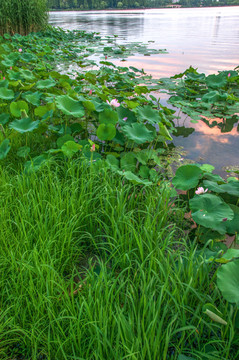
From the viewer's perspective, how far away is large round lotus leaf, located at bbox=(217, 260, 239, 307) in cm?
93

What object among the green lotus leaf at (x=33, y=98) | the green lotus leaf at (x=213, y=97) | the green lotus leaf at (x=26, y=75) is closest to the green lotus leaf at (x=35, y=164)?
the green lotus leaf at (x=33, y=98)

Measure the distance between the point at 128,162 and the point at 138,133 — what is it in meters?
0.23

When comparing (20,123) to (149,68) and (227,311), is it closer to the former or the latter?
(227,311)

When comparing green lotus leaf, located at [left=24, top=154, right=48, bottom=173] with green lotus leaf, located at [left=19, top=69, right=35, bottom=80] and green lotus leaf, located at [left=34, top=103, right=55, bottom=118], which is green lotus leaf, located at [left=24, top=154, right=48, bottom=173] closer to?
green lotus leaf, located at [left=34, top=103, right=55, bottom=118]

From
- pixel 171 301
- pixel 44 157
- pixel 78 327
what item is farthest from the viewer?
pixel 44 157

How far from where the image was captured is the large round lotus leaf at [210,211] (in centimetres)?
134

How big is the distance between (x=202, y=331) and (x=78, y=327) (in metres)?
0.44

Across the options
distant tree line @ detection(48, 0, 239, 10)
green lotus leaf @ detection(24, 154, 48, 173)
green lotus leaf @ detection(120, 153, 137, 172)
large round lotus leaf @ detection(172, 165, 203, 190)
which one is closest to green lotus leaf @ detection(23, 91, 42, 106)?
green lotus leaf @ detection(24, 154, 48, 173)

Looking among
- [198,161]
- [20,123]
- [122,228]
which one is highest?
[20,123]

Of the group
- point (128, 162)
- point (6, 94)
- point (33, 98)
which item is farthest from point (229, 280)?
point (6, 94)

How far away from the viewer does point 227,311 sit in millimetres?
953

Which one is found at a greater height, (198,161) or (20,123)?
(20,123)

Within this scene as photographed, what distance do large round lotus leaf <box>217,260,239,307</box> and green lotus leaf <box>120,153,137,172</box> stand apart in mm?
1139

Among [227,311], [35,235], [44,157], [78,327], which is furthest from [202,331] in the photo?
[44,157]
